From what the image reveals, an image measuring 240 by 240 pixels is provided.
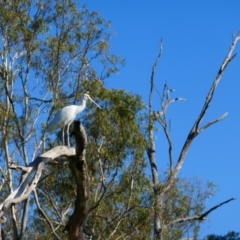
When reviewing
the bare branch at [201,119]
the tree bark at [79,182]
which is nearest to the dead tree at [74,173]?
the tree bark at [79,182]

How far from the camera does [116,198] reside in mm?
16938

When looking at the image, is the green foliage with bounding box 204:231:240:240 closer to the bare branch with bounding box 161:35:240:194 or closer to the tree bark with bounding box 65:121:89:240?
the bare branch with bounding box 161:35:240:194

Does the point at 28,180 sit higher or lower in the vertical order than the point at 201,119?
lower

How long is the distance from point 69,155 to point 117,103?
25.1 ft

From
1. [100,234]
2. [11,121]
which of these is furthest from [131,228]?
[11,121]

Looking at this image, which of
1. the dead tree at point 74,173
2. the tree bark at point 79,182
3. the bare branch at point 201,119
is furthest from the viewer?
the bare branch at point 201,119

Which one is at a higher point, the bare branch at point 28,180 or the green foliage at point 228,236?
the green foliage at point 228,236

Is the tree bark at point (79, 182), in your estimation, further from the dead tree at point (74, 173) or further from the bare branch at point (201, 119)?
the bare branch at point (201, 119)

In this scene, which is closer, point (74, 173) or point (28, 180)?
point (28, 180)

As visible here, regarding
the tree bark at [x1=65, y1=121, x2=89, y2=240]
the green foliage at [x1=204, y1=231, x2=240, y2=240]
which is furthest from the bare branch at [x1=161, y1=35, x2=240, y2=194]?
the tree bark at [x1=65, y1=121, x2=89, y2=240]

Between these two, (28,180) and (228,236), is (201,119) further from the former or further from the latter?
(28,180)

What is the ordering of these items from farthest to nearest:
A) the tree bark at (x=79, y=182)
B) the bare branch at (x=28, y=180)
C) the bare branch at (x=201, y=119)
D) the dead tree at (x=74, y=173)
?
the bare branch at (x=201, y=119) < the tree bark at (x=79, y=182) < the dead tree at (x=74, y=173) < the bare branch at (x=28, y=180)

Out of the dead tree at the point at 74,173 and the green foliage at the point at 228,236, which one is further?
the green foliage at the point at 228,236

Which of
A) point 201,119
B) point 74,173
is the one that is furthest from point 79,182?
point 201,119
